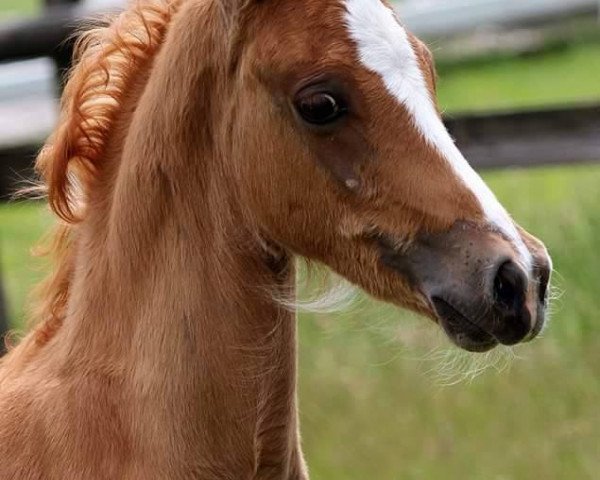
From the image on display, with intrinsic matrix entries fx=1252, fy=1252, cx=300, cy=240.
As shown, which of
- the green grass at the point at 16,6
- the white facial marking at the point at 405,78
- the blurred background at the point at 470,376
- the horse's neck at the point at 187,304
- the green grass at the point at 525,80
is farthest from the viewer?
the green grass at the point at 16,6

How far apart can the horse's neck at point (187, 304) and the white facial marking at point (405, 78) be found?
395mm

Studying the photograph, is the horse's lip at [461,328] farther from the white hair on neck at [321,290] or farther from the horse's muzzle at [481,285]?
the white hair on neck at [321,290]

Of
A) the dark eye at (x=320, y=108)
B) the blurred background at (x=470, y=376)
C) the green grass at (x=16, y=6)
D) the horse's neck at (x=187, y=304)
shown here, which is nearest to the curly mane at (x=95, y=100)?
the horse's neck at (x=187, y=304)

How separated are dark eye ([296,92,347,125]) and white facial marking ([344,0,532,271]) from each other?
0.33 ft

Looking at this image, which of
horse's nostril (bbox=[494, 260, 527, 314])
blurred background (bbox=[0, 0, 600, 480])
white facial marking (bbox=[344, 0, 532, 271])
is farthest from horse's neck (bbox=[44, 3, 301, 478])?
blurred background (bbox=[0, 0, 600, 480])

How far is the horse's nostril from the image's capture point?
2395 millimetres

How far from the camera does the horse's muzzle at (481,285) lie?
7.90ft

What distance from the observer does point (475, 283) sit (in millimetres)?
2441

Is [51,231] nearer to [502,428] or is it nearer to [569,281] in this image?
[502,428]

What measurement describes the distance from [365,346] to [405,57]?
3634mm

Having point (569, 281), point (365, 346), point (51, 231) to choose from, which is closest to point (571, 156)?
point (569, 281)

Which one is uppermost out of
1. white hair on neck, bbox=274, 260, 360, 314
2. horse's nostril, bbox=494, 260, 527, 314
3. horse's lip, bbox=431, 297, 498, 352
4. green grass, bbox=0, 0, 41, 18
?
horse's nostril, bbox=494, 260, 527, 314

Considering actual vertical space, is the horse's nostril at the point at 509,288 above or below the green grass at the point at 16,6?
above

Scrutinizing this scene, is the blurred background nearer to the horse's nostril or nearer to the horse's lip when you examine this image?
the horse's lip
